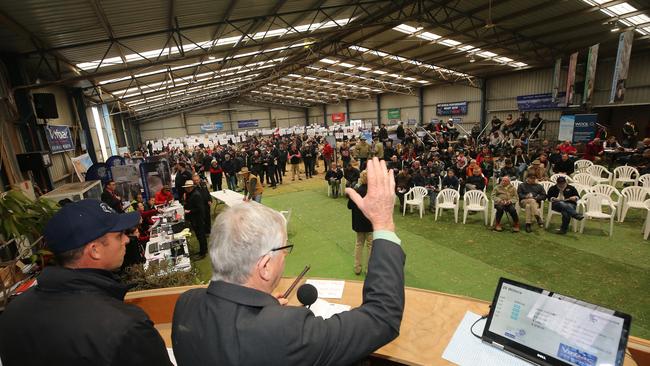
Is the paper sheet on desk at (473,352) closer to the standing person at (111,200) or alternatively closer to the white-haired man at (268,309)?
the white-haired man at (268,309)

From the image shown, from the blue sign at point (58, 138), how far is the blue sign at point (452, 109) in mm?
21976

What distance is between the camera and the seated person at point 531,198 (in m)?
6.42

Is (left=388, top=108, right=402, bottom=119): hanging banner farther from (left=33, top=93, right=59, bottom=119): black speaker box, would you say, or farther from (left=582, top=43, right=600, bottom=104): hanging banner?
(left=33, top=93, right=59, bottom=119): black speaker box

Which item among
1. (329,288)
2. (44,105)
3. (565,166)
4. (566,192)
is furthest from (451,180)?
(44,105)

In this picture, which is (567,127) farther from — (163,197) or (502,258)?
(163,197)

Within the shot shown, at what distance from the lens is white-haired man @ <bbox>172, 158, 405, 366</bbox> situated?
86 cm

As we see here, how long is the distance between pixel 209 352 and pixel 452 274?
15.4ft

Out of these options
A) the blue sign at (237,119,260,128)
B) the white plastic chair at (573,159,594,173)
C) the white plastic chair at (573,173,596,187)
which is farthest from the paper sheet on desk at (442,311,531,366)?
the blue sign at (237,119,260,128)

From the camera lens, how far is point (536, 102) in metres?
17.0

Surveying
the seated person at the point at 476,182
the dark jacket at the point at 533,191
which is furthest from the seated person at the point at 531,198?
the seated person at the point at 476,182

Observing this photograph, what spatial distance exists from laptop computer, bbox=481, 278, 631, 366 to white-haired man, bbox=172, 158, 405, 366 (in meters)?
1.26

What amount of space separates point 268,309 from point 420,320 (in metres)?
1.60

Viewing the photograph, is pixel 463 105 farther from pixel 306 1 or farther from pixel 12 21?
pixel 12 21

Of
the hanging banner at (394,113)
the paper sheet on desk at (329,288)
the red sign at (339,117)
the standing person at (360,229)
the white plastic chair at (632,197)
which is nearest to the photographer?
the paper sheet on desk at (329,288)
